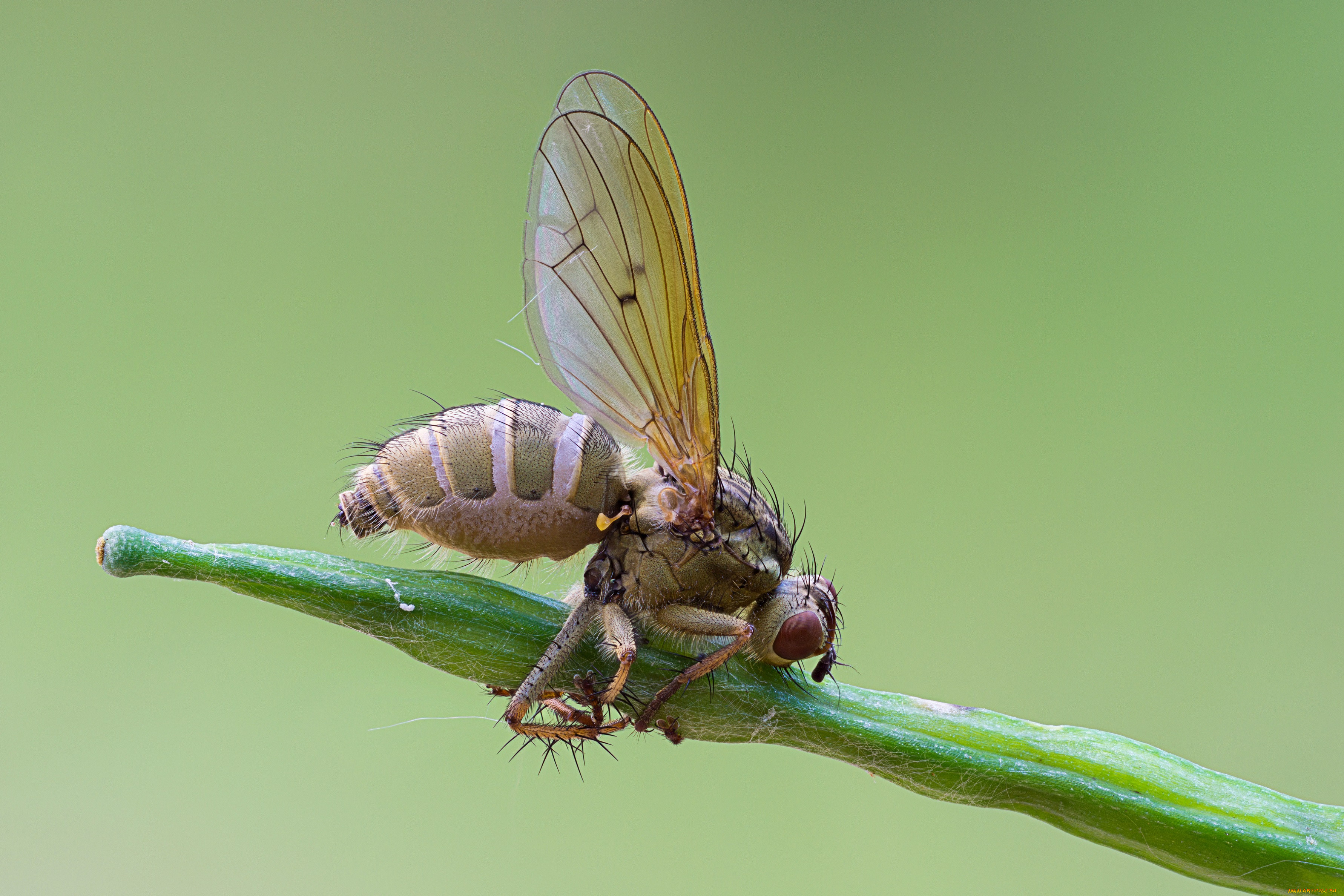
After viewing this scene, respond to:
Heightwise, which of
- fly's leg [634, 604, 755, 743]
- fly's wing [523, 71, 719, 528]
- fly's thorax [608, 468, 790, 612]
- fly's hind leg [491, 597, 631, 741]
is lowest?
fly's hind leg [491, 597, 631, 741]

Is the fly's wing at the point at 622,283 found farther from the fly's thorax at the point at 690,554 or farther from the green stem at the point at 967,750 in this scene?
the green stem at the point at 967,750

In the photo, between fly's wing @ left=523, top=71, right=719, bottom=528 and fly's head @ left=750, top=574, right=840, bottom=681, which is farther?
fly's head @ left=750, top=574, right=840, bottom=681

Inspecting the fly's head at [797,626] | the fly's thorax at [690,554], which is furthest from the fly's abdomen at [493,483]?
the fly's head at [797,626]

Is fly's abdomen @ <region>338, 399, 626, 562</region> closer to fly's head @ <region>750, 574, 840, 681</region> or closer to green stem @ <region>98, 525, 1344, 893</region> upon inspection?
green stem @ <region>98, 525, 1344, 893</region>

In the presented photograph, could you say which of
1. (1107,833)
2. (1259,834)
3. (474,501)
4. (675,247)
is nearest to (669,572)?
(474,501)

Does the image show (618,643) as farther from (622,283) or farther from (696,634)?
(622,283)

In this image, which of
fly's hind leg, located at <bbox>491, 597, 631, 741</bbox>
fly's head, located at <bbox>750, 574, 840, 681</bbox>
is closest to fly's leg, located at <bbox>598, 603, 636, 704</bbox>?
fly's hind leg, located at <bbox>491, 597, 631, 741</bbox>
